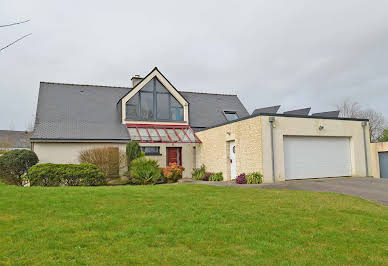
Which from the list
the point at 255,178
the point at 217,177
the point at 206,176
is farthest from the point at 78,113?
the point at 255,178

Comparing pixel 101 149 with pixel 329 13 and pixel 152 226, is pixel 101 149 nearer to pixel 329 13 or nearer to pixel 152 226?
pixel 152 226

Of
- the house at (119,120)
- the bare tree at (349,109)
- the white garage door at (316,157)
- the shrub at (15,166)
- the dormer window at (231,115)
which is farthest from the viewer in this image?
the bare tree at (349,109)

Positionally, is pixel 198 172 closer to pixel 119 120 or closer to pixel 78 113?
pixel 119 120

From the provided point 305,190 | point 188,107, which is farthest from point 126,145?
point 305,190

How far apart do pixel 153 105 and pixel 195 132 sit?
3.82 m

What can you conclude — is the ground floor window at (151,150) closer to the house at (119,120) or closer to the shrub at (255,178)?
the house at (119,120)

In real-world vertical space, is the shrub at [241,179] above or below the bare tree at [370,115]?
below

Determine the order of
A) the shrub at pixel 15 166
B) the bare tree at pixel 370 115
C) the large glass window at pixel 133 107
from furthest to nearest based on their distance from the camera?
the bare tree at pixel 370 115 < the large glass window at pixel 133 107 < the shrub at pixel 15 166

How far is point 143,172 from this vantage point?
1784 centimetres

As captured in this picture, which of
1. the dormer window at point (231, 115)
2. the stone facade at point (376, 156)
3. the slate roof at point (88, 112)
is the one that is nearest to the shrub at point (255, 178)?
the stone facade at point (376, 156)

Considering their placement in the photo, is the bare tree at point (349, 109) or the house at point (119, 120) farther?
the bare tree at point (349, 109)

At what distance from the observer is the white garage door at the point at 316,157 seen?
609 inches

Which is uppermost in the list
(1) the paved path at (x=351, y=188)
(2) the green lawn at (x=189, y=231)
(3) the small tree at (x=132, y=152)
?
(3) the small tree at (x=132, y=152)

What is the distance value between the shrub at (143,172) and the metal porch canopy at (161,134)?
2.30 meters
